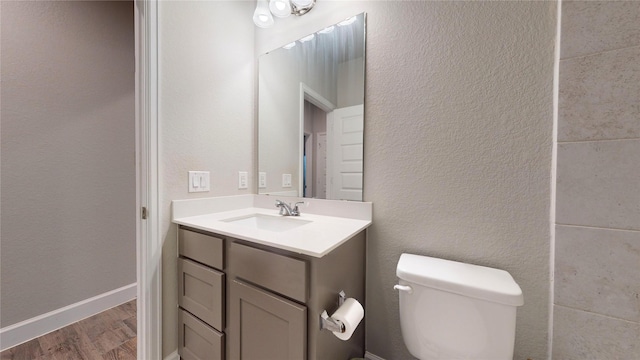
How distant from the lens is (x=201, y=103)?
1.41 metres

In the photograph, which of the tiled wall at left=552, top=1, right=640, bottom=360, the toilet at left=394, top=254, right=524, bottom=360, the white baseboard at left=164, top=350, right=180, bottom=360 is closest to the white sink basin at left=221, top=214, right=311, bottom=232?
the toilet at left=394, top=254, right=524, bottom=360

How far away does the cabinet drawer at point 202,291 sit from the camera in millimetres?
1085

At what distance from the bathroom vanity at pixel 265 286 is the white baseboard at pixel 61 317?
1.08 meters

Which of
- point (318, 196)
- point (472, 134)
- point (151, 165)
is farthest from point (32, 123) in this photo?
point (472, 134)

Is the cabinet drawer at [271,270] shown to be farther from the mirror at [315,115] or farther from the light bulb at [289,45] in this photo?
the light bulb at [289,45]

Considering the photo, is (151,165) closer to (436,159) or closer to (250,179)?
(250,179)

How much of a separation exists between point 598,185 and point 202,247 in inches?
64.4

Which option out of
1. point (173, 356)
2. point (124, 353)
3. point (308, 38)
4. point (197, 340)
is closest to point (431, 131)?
point (308, 38)

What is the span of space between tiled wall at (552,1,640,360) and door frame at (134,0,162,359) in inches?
69.9

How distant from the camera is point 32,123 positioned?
1.49 m

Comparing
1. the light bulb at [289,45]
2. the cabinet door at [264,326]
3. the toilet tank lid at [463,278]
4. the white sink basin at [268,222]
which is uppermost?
the light bulb at [289,45]

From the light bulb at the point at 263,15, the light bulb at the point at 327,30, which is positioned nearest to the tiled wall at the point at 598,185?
the light bulb at the point at 327,30

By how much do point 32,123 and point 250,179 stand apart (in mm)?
1403

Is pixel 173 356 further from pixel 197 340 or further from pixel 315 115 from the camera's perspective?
pixel 315 115
